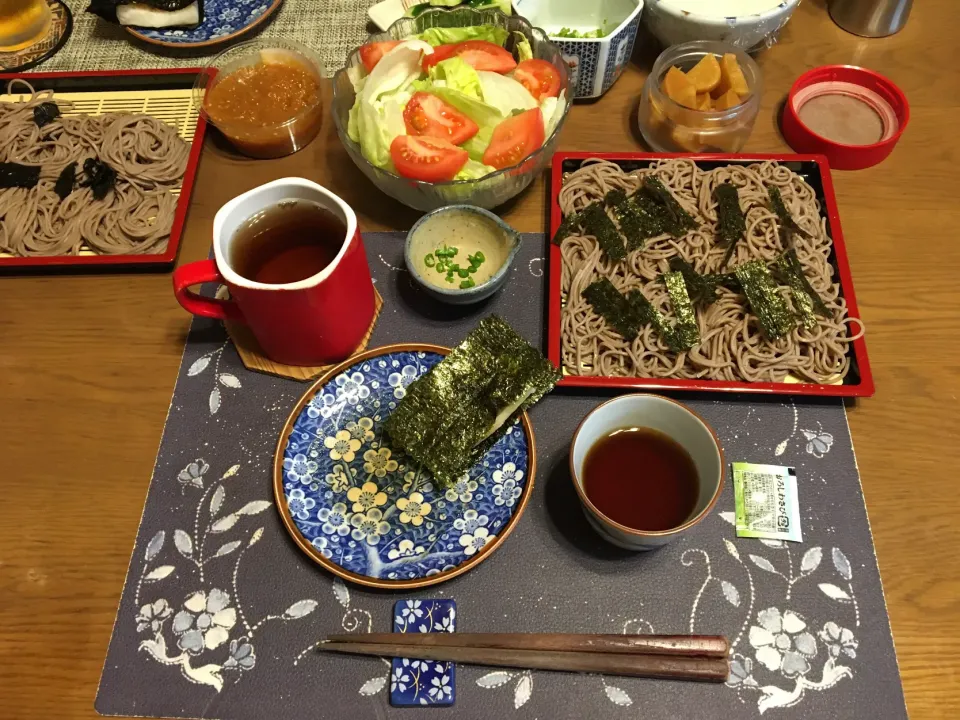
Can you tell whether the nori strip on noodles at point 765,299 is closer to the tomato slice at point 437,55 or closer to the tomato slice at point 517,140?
the tomato slice at point 517,140

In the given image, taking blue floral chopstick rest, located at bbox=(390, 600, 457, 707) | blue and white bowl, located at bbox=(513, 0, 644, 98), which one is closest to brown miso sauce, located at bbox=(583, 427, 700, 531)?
blue floral chopstick rest, located at bbox=(390, 600, 457, 707)

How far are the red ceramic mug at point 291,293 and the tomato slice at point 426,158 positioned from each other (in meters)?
0.30

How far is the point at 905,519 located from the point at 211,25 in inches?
101

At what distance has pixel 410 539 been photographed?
1370mm

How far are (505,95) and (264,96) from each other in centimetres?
78

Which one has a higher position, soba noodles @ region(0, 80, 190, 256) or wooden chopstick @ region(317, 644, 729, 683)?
soba noodles @ region(0, 80, 190, 256)

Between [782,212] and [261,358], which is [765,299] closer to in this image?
[782,212]

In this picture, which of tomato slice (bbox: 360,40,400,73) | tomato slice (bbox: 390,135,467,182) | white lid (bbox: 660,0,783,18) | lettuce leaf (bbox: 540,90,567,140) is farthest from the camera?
white lid (bbox: 660,0,783,18)

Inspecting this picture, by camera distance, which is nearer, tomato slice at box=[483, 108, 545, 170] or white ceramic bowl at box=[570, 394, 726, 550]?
white ceramic bowl at box=[570, 394, 726, 550]

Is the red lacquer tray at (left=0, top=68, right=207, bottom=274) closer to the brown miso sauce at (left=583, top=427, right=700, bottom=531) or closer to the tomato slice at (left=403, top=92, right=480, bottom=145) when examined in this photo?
the tomato slice at (left=403, top=92, right=480, bottom=145)

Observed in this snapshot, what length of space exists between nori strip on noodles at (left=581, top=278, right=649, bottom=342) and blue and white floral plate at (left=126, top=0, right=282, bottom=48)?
1571 mm

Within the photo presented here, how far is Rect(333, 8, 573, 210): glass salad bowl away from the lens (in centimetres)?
168

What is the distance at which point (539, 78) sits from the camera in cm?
183

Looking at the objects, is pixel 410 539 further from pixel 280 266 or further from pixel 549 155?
pixel 549 155
